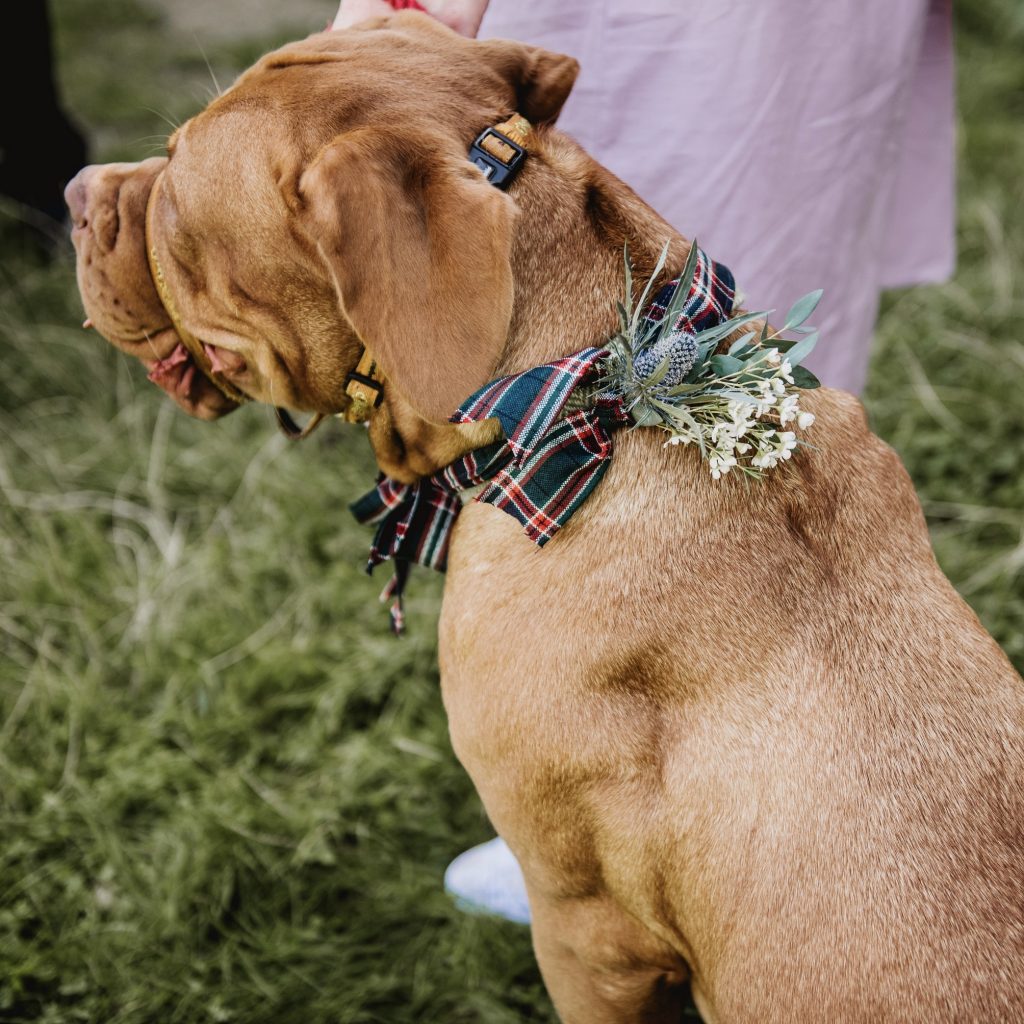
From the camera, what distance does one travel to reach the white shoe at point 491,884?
3.11m

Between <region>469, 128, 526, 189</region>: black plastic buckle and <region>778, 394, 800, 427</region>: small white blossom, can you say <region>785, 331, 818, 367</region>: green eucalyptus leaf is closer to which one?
<region>778, 394, 800, 427</region>: small white blossom

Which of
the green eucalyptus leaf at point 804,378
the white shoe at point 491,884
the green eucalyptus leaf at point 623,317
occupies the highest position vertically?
the green eucalyptus leaf at point 804,378

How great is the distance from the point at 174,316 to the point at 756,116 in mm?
1468

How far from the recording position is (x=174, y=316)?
2344 millimetres

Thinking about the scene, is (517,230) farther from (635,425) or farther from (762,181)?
(762,181)

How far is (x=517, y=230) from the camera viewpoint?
6.64ft

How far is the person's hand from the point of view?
2516 mm

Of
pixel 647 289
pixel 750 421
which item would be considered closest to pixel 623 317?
pixel 647 289

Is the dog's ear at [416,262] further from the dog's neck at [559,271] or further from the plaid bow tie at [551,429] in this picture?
the dog's neck at [559,271]

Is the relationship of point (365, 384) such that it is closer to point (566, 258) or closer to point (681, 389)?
point (566, 258)

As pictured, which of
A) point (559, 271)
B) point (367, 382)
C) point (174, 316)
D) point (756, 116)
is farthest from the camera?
point (756, 116)

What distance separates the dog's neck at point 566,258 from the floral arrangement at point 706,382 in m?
0.07

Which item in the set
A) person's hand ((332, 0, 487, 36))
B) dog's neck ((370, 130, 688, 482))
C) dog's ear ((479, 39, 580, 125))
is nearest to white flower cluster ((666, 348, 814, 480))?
dog's neck ((370, 130, 688, 482))

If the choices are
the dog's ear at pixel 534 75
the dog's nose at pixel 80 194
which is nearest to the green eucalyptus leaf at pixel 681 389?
the dog's ear at pixel 534 75
